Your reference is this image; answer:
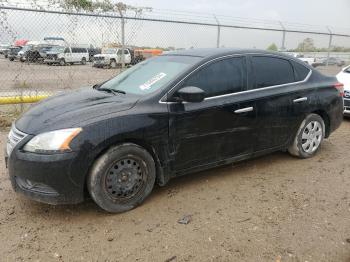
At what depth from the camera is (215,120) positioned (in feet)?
12.6

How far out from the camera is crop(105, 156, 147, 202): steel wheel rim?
3308 millimetres

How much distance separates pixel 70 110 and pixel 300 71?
323 cm

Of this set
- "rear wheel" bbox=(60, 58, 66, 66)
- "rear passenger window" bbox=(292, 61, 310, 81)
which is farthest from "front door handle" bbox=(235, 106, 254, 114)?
"rear wheel" bbox=(60, 58, 66, 66)

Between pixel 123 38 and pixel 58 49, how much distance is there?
213 cm

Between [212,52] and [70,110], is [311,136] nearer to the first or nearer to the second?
[212,52]

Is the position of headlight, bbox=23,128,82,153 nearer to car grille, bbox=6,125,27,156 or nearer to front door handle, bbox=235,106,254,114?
car grille, bbox=6,125,27,156

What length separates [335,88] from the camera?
5.18m

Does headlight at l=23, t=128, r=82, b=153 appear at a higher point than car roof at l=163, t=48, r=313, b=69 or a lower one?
lower

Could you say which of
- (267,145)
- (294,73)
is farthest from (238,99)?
(294,73)

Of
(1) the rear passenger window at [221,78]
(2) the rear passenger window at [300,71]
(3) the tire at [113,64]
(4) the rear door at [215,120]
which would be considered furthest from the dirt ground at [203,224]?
(3) the tire at [113,64]

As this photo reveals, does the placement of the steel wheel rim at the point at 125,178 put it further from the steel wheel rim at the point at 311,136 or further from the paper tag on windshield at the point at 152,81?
the steel wheel rim at the point at 311,136

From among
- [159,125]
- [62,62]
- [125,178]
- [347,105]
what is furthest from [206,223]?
[62,62]

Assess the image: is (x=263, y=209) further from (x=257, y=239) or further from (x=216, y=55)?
(x=216, y=55)

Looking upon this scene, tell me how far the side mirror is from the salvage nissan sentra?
0.03 feet
